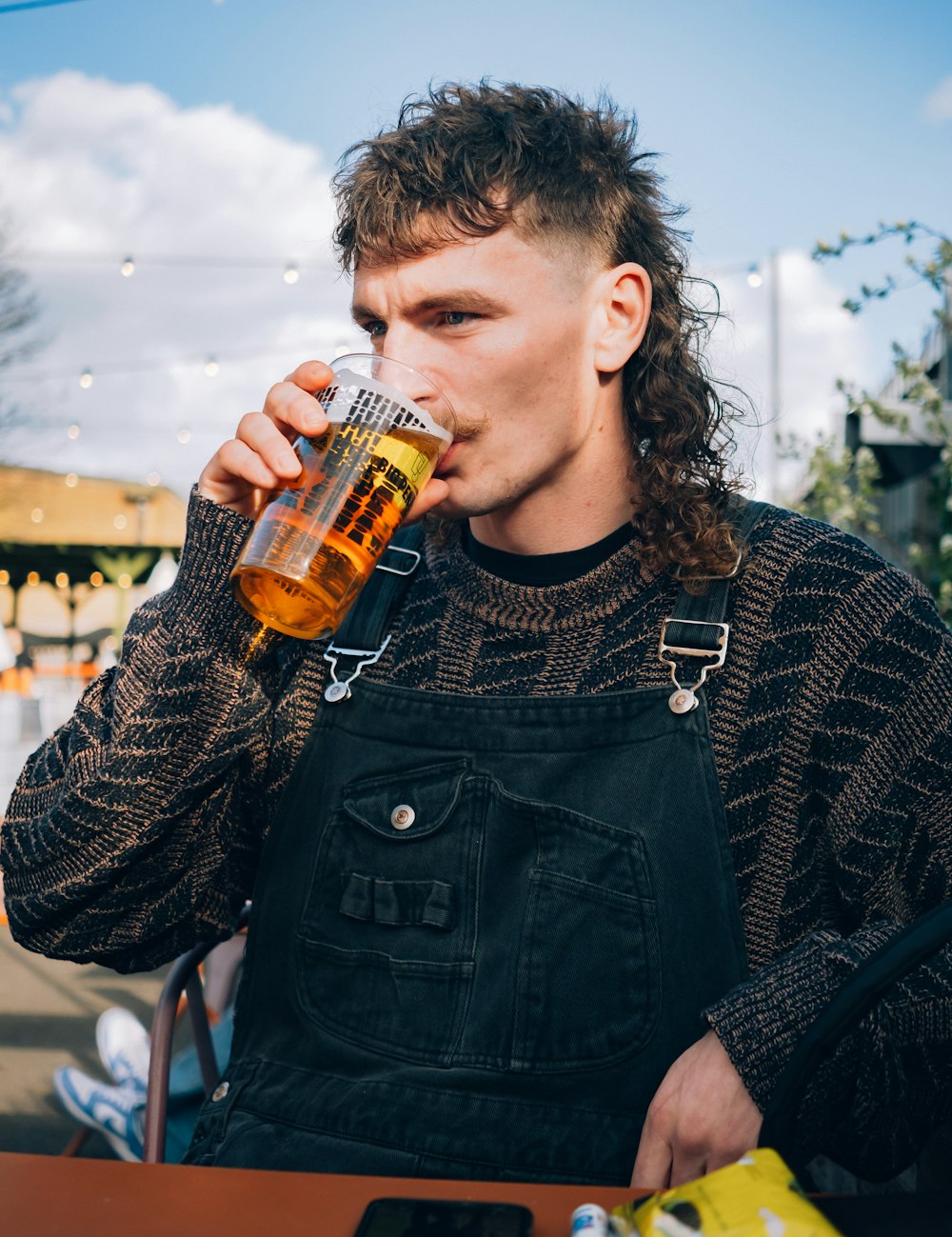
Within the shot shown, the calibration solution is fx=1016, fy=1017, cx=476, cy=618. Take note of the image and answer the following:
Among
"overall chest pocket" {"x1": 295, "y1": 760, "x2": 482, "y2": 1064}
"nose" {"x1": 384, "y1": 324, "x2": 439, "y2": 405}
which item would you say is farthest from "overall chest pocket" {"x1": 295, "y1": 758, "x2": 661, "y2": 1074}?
"nose" {"x1": 384, "y1": 324, "x2": 439, "y2": 405}

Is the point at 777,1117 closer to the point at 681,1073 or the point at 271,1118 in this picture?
the point at 681,1073

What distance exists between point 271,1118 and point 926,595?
A: 3.35 ft

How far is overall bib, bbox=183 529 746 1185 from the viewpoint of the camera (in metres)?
1.11

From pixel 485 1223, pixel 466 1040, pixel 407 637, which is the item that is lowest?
pixel 466 1040

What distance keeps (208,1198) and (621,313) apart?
50.8 inches

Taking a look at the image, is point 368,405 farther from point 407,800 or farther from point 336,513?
point 407,800

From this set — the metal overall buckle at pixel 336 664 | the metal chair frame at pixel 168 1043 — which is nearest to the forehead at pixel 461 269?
the metal overall buckle at pixel 336 664

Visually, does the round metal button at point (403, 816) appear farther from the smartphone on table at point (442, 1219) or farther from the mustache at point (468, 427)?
the smartphone on table at point (442, 1219)

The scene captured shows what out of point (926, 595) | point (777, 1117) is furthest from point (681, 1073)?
point (926, 595)

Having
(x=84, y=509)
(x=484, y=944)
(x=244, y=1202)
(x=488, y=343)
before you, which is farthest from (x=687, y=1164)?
(x=84, y=509)

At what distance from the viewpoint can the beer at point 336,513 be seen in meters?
1.09

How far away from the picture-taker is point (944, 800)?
1.19 metres

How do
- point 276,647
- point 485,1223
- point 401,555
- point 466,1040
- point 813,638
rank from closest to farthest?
point 485,1223 → point 466,1040 → point 813,638 → point 276,647 → point 401,555

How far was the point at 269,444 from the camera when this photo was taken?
1140mm
